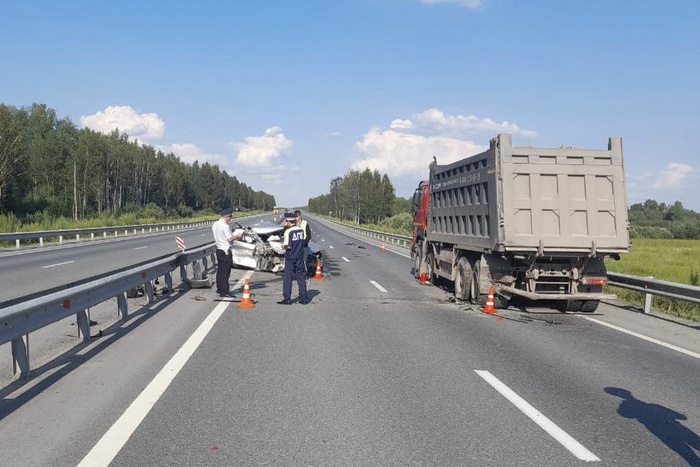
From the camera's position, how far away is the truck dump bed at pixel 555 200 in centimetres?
1083

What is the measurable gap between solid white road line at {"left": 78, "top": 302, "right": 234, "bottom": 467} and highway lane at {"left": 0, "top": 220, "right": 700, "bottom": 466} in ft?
0.23

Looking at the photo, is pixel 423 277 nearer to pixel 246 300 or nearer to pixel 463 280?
pixel 463 280

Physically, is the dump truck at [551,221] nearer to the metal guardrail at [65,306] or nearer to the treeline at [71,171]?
the metal guardrail at [65,306]

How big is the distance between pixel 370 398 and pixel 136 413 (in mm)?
2143

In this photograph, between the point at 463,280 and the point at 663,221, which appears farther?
the point at 663,221

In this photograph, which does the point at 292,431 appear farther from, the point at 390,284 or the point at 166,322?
the point at 390,284

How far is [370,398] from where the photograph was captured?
18.7ft

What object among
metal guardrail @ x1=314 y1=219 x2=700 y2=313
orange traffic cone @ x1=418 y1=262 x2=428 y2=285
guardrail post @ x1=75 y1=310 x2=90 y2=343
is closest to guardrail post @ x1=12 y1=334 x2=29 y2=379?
guardrail post @ x1=75 y1=310 x2=90 y2=343

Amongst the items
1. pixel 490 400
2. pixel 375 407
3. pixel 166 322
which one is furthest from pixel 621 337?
pixel 166 322

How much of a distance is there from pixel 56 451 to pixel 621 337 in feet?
26.6

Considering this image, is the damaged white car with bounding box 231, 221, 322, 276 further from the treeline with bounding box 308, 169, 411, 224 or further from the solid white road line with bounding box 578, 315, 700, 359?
the treeline with bounding box 308, 169, 411, 224

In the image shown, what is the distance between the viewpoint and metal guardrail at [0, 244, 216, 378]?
5.89 m

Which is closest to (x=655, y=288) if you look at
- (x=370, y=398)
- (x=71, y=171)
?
(x=370, y=398)

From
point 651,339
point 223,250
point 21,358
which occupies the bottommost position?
point 651,339
